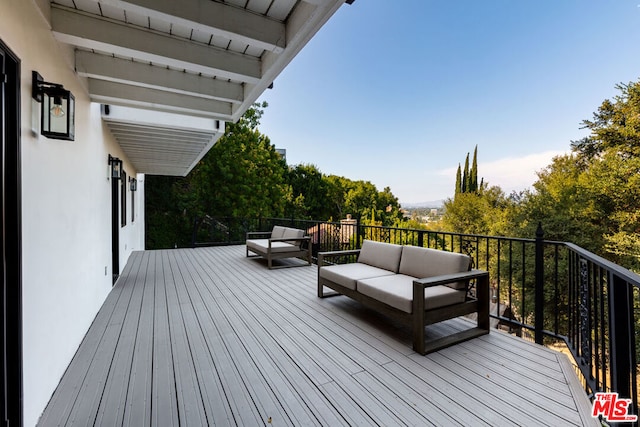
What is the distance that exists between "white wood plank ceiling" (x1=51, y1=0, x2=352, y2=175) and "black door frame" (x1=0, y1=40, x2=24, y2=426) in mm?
769

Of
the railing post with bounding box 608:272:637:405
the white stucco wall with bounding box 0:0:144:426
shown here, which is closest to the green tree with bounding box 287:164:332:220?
the white stucco wall with bounding box 0:0:144:426

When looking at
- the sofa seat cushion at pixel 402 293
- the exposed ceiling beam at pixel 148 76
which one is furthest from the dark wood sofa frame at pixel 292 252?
the exposed ceiling beam at pixel 148 76

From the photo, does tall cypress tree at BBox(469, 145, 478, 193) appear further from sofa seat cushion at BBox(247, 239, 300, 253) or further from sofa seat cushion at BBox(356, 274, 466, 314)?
sofa seat cushion at BBox(356, 274, 466, 314)

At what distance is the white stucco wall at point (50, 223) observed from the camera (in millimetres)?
1518

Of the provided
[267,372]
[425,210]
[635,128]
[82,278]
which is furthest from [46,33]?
[425,210]

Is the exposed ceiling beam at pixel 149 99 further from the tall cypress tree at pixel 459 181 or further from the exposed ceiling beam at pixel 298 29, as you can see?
the tall cypress tree at pixel 459 181

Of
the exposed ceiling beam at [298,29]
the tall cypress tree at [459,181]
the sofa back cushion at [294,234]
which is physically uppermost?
the tall cypress tree at [459,181]

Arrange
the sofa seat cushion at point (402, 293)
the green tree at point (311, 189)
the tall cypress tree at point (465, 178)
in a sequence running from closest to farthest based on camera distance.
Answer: the sofa seat cushion at point (402, 293) < the green tree at point (311, 189) < the tall cypress tree at point (465, 178)

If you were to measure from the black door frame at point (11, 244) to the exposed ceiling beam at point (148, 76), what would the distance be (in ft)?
4.67

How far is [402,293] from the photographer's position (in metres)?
2.56

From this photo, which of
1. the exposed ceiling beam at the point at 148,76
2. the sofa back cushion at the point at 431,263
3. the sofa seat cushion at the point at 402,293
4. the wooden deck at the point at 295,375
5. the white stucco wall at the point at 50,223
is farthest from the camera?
the sofa back cushion at the point at 431,263

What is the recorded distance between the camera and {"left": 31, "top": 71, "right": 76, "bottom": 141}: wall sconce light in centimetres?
171

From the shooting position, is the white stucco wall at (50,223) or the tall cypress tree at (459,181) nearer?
the white stucco wall at (50,223)

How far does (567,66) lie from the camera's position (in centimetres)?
1798
